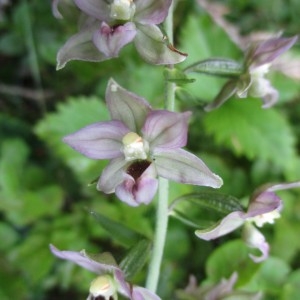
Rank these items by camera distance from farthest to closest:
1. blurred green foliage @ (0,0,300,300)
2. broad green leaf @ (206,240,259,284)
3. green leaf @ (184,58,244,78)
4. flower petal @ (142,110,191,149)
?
blurred green foliage @ (0,0,300,300)
broad green leaf @ (206,240,259,284)
green leaf @ (184,58,244,78)
flower petal @ (142,110,191,149)

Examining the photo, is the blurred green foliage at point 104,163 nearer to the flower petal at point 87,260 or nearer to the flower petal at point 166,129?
the flower petal at point 87,260

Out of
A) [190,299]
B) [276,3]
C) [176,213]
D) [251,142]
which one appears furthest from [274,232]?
[276,3]

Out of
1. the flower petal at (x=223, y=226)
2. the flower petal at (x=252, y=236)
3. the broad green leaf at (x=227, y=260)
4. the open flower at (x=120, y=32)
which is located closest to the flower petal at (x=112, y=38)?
the open flower at (x=120, y=32)

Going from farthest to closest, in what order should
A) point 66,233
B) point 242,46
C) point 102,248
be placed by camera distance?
point 242,46, point 102,248, point 66,233

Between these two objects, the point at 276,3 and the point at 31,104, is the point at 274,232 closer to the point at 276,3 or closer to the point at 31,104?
the point at 276,3

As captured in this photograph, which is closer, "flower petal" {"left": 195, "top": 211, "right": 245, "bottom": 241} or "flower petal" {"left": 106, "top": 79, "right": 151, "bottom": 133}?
"flower petal" {"left": 106, "top": 79, "right": 151, "bottom": 133}

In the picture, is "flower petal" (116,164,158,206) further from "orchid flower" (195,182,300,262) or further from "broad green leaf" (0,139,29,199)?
"broad green leaf" (0,139,29,199)

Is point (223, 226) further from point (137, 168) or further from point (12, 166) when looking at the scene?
point (12, 166)

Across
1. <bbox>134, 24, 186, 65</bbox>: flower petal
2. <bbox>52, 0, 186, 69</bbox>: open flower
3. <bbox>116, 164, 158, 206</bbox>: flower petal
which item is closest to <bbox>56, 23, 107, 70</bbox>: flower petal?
<bbox>52, 0, 186, 69</bbox>: open flower
